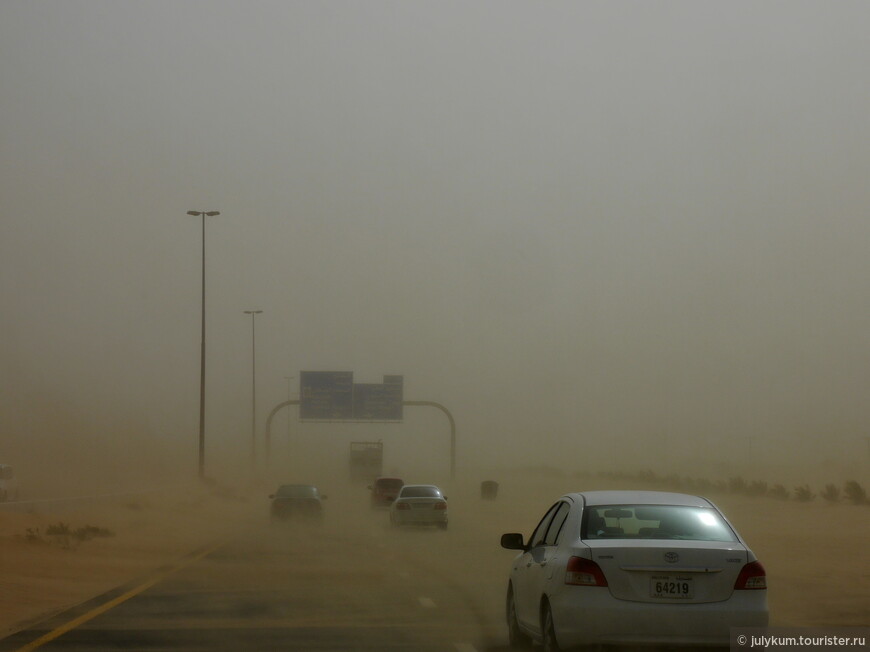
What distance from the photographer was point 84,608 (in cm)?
1638

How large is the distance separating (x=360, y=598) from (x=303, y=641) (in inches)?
185

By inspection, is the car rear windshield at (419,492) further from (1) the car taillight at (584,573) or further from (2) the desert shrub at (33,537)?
(1) the car taillight at (584,573)

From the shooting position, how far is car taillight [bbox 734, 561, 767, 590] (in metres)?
10.1

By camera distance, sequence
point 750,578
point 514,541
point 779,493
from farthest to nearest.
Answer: point 779,493 → point 514,541 → point 750,578

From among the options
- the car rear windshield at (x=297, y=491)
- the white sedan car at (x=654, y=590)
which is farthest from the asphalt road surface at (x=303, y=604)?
the car rear windshield at (x=297, y=491)

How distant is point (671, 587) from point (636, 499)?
1448 millimetres

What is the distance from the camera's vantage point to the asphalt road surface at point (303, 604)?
13.0m

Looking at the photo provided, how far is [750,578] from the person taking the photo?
10180mm

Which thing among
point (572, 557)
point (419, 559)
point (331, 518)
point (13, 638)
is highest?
point (572, 557)

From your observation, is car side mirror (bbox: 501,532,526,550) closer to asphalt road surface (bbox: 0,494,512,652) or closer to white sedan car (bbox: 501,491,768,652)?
asphalt road surface (bbox: 0,494,512,652)

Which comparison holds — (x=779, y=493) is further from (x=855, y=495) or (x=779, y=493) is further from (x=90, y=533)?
(x=90, y=533)

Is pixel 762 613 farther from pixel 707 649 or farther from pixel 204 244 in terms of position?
pixel 204 244

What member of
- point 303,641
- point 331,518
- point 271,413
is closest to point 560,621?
point 303,641

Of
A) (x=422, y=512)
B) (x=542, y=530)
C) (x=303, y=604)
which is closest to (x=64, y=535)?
(x=422, y=512)
